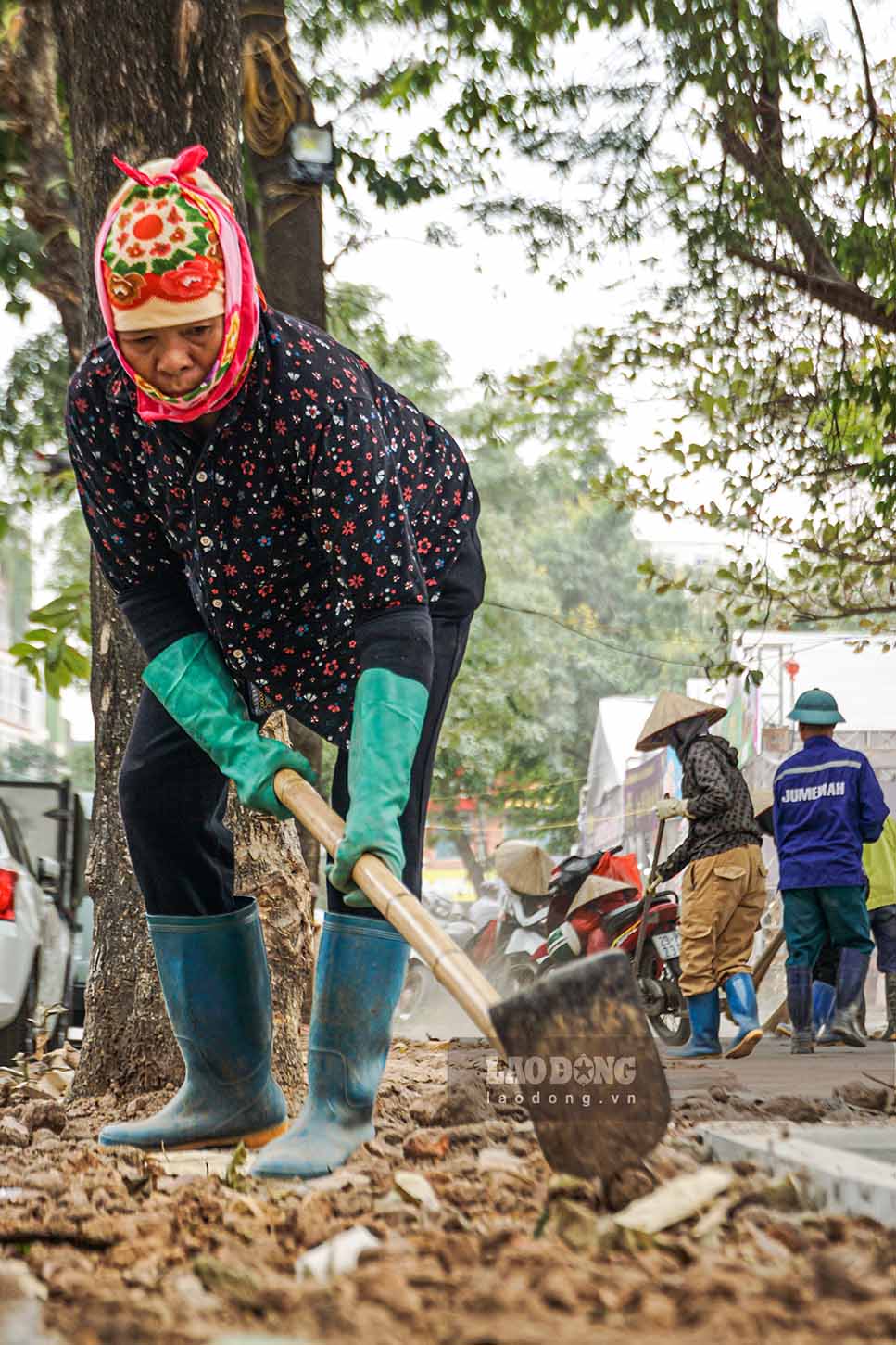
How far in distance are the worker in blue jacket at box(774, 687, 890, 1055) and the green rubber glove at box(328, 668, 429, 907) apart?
207 inches

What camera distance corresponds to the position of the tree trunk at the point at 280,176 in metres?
7.14

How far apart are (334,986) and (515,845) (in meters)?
8.66

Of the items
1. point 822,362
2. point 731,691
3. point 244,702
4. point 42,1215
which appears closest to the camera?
point 42,1215

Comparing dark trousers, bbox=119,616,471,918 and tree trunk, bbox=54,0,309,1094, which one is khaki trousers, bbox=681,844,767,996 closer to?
tree trunk, bbox=54,0,309,1094

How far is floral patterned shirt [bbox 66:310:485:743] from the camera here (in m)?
2.84

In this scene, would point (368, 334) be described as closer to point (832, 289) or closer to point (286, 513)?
point (832, 289)

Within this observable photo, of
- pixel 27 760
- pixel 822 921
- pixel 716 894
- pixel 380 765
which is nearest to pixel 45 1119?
pixel 380 765

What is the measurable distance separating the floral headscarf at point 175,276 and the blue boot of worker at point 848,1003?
5954 millimetres

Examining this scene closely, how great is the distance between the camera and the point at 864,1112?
3.88 meters

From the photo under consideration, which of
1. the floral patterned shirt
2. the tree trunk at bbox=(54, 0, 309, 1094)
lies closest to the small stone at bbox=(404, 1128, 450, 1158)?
the floral patterned shirt

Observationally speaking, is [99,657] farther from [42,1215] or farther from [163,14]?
[42,1215]

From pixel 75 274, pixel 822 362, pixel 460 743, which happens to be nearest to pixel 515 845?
pixel 822 362

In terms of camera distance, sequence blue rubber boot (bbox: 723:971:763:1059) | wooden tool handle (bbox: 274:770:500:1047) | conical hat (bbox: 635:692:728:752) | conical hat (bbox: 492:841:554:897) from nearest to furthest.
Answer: wooden tool handle (bbox: 274:770:500:1047)
blue rubber boot (bbox: 723:971:763:1059)
conical hat (bbox: 635:692:728:752)
conical hat (bbox: 492:841:554:897)

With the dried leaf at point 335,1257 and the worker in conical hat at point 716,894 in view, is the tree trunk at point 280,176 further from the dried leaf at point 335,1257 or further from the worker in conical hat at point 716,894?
the dried leaf at point 335,1257
